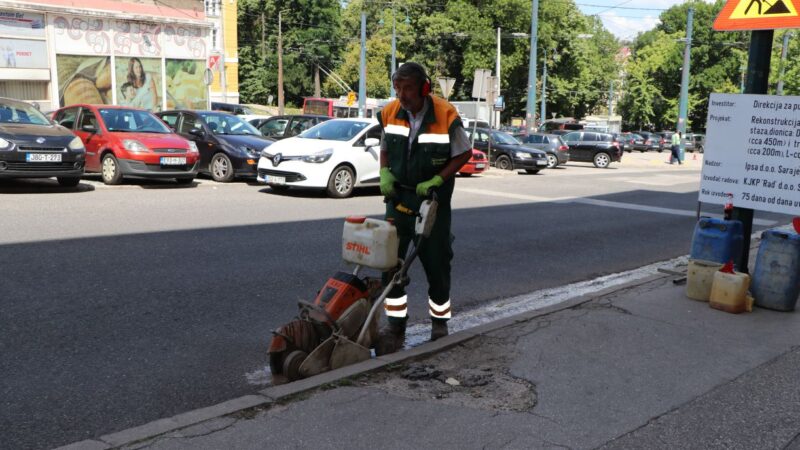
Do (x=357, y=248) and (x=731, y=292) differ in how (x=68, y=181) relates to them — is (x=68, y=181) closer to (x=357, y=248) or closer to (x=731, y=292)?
(x=357, y=248)

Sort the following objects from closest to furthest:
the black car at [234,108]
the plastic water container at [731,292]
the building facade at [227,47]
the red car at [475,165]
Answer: the plastic water container at [731,292], the red car at [475,165], the black car at [234,108], the building facade at [227,47]

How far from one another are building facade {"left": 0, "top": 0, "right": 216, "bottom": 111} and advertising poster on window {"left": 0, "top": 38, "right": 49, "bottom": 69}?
29 millimetres

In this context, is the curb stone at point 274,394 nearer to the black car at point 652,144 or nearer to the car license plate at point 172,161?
the car license plate at point 172,161

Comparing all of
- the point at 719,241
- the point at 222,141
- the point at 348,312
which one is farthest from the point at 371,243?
the point at 222,141

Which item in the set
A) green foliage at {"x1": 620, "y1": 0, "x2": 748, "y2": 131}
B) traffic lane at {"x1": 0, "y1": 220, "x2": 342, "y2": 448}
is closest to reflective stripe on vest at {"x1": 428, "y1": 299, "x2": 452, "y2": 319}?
traffic lane at {"x1": 0, "y1": 220, "x2": 342, "y2": 448}

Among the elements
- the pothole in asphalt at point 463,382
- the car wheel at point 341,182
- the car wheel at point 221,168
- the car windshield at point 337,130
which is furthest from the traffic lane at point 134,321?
the car wheel at point 221,168

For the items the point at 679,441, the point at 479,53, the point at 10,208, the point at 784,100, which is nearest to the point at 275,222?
the point at 10,208

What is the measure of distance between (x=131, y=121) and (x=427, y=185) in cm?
1184

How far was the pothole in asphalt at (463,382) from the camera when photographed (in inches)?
163

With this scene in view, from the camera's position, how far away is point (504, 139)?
26.0 meters

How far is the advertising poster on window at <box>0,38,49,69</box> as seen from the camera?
79.0 ft

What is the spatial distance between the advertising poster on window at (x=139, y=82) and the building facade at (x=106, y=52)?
0.12 feet

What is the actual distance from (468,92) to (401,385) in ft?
203

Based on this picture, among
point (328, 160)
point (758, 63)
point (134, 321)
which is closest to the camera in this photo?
point (134, 321)
